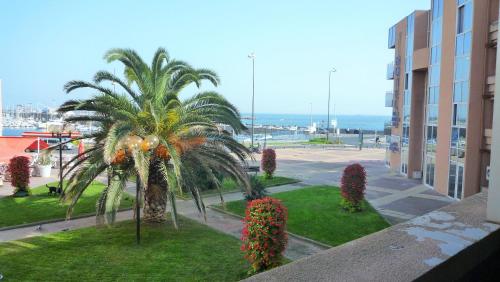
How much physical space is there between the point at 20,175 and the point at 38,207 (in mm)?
3132

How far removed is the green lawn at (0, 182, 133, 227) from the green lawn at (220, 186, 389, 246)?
6.13 m

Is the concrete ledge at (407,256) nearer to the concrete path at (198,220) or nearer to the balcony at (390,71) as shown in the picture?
the concrete path at (198,220)

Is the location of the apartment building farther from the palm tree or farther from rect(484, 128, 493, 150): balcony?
the palm tree

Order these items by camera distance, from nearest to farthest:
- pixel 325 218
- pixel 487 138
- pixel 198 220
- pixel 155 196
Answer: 1. pixel 155 196
2. pixel 198 220
3. pixel 325 218
4. pixel 487 138

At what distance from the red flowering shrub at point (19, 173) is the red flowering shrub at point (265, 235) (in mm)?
14054

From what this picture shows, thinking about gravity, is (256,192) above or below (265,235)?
below

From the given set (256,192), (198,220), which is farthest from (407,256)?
(256,192)

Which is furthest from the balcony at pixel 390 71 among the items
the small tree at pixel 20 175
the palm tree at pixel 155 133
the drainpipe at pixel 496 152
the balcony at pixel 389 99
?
the drainpipe at pixel 496 152

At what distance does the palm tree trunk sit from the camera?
13.2 m

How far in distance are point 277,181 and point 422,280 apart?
21.9 m

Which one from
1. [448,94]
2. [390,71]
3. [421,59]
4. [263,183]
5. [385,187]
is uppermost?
[390,71]

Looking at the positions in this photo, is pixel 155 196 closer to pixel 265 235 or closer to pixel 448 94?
pixel 265 235

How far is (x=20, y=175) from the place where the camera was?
18.6m

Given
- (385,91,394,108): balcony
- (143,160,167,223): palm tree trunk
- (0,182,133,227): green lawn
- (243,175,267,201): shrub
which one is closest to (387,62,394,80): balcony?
(385,91,394,108): balcony
